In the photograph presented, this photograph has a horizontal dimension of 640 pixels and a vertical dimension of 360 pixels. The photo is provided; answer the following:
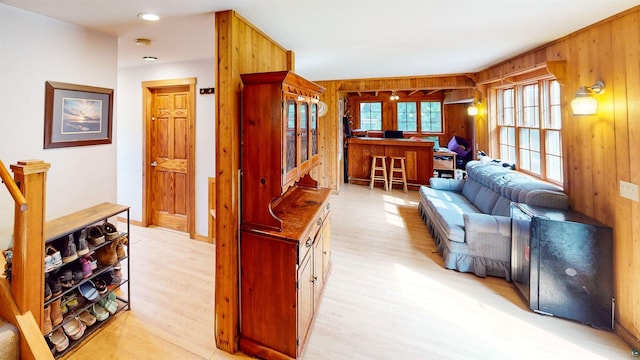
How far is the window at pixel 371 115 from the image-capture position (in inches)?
384

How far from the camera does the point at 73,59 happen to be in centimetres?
225

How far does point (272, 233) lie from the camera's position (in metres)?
1.85

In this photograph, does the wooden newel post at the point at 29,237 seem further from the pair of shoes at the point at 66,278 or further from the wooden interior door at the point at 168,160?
the wooden interior door at the point at 168,160

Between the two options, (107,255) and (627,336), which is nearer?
(627,336)

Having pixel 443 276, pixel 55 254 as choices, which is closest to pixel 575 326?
pixel 443 276

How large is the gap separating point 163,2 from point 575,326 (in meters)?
3.91

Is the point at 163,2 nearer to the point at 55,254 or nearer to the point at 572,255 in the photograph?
the point at 55,254

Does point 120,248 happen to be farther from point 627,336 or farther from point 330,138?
point 330,138

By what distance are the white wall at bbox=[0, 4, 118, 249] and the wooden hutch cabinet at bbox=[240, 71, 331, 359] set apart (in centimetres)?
155

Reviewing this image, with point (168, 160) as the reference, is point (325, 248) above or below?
below

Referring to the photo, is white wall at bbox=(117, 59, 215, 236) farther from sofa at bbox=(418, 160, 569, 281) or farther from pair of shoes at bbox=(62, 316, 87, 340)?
sofa at bbox=(418, 160, 569, 281)

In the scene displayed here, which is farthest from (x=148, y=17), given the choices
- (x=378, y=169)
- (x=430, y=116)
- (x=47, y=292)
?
(x=430, y=116)

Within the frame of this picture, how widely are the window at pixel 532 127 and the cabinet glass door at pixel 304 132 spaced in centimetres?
288

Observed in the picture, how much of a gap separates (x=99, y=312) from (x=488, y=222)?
3668 mm
